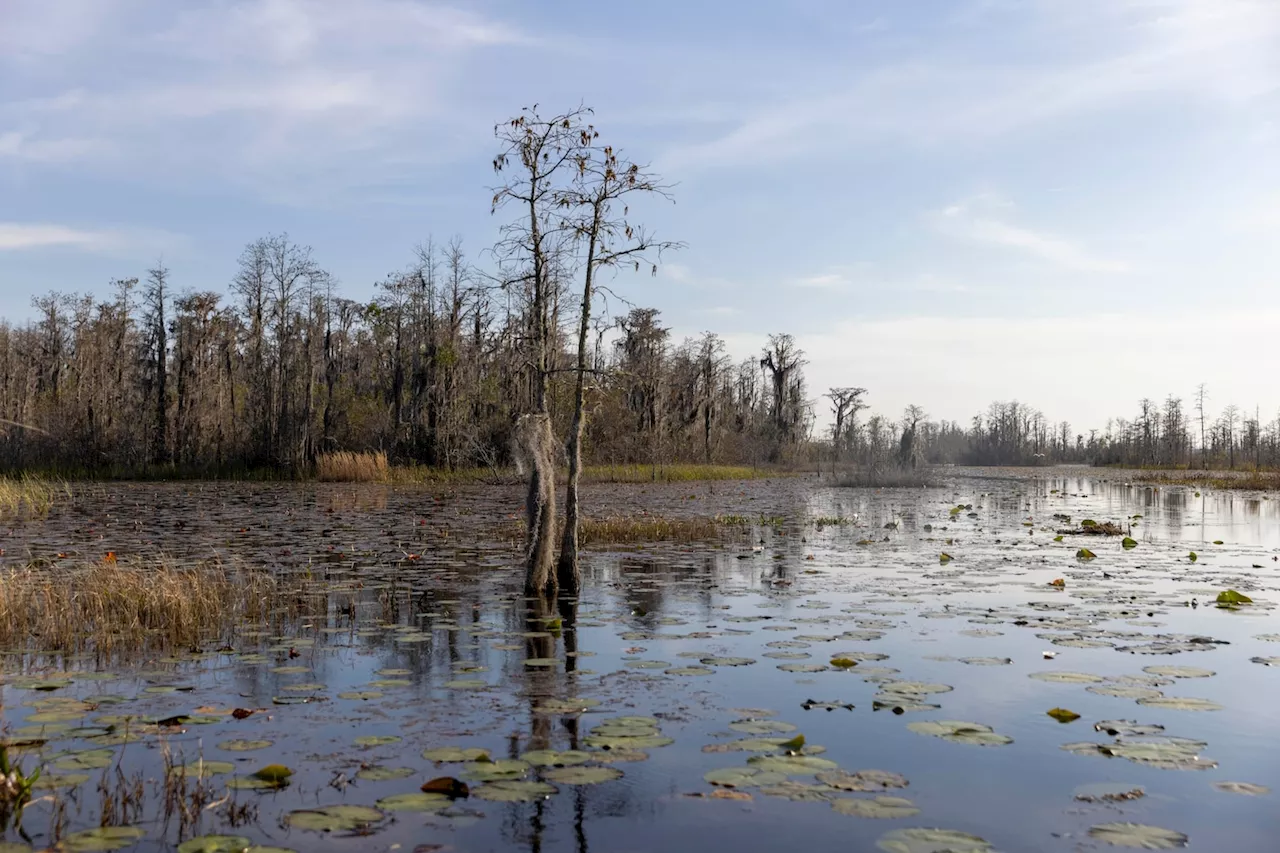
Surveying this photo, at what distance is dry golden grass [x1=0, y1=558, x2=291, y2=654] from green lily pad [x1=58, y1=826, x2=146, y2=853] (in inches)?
175

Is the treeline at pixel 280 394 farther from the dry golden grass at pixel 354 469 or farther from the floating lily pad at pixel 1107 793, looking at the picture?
the floating lily pad at pixel 1107 793

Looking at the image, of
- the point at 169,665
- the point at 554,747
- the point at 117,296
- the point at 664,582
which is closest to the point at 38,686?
the point at 169,665

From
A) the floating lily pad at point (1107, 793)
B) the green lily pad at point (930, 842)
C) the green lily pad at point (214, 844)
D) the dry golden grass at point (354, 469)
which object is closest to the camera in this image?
the green lily pad at point (214, 844)

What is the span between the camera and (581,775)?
201 inches

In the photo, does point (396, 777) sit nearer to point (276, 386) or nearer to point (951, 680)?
point (951, 680)

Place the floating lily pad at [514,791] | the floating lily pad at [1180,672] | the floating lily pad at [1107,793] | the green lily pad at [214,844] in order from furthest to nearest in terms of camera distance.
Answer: the floating lily pad at [1180,672], the floating lily pad at [1107,793], the floating lily pad at [514,791], the green lily pad at [214,844]

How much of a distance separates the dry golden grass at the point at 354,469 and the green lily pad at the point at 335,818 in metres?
34.7

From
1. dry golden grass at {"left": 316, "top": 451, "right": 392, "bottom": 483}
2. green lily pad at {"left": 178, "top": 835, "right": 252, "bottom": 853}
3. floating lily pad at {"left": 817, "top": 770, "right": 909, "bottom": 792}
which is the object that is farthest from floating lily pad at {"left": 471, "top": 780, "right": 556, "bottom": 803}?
dry golden grass at {"left": 316, "top": 451, "right": 392, "bottom": 483}

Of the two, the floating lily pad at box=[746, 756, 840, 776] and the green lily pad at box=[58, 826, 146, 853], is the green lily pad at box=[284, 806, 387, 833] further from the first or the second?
the floating lily pad at box=[746, 756, 840, 776]

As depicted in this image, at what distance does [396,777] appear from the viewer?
16.8 ft

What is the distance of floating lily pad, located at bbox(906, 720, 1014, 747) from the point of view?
5.80m

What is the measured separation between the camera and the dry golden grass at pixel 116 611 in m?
8.62

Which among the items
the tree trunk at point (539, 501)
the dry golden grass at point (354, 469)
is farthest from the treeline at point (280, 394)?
the tree trunk at point (539, 501)

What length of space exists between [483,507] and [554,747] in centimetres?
2060
